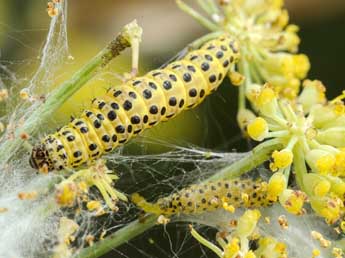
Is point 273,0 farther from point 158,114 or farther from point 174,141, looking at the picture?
point 158,114

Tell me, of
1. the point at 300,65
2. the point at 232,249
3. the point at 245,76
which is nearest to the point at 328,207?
the point at 232,249

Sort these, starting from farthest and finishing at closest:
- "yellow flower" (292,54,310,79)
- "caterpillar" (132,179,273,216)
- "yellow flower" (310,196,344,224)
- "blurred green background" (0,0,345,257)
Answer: "yellow flower" (292,54,310,79) < "blurred green background" (0,0,345,257) < "caterpillar" (132,179,273,216) < "yellow flower" (310,196,344,224)

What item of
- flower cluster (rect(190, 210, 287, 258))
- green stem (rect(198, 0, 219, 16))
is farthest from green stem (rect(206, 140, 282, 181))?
green stem (rect(198, 0, 219, 16))

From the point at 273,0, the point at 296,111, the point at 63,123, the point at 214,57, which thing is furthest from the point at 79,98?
the point at 273,0

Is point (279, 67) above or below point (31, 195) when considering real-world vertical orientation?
below

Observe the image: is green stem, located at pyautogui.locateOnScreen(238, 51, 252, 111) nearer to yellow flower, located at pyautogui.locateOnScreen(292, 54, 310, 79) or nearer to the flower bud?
yellow flower, located at pyautogui.locateOnScreen(292, 54, 310, 79)

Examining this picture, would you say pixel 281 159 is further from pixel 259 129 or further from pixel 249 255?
pixel 249 255
